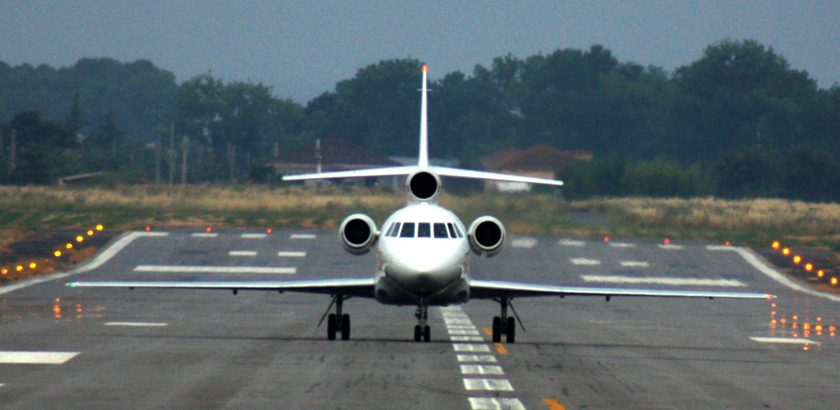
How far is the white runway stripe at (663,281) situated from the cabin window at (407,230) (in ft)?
84.9

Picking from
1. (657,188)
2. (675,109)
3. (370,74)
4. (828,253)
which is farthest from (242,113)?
(828,253)

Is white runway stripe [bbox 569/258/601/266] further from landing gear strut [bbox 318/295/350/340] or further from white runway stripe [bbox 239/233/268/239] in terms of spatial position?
landing gear strut [bbox 318/295/350/340]

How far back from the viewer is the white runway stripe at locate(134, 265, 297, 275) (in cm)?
5288

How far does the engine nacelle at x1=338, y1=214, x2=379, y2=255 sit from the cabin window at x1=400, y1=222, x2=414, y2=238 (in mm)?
908

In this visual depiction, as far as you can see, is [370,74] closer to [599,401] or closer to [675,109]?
[675,109]

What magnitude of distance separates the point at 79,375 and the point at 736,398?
28.2 feet

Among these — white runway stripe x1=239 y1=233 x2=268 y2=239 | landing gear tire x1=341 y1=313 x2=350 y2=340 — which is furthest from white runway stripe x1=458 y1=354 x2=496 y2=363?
white runway stripe x1=239 y1=233 x2=268 y2=239

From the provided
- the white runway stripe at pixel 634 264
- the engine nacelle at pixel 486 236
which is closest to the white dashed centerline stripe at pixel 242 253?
the white runway stripe at pixel 634 264

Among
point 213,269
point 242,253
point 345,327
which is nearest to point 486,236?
point 345,327

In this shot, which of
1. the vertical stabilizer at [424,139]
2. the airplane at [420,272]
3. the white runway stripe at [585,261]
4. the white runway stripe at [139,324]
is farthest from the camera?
the white runway stripe at [585,261]

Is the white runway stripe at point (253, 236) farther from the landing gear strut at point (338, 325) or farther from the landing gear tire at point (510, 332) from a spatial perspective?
the landing gear tire at point (510, 332)

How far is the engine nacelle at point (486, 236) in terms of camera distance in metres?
27.4

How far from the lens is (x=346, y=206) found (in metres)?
73.2

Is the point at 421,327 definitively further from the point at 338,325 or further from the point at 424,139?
the point at 424,139
